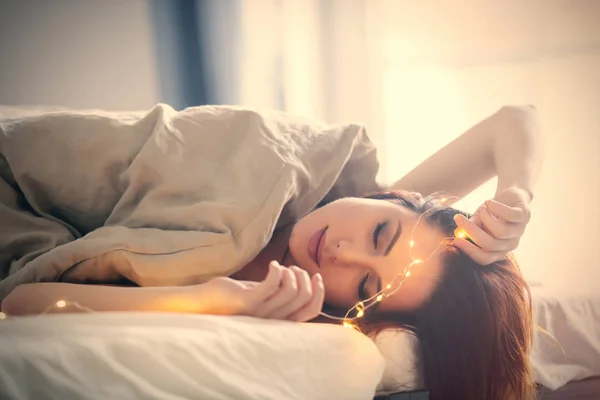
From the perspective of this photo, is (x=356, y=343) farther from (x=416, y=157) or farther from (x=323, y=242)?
(x=416, y=157)

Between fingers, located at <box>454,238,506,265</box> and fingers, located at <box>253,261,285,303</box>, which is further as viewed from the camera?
fingers, located at <box>454,238,506,265</box>

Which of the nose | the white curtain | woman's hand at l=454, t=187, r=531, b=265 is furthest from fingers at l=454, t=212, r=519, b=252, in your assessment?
the white curtain

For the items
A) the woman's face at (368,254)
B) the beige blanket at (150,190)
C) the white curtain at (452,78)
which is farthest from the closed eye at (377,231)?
the white curtain at (452,78)

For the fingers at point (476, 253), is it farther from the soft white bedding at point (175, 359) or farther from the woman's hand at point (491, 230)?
the soft white bedding at point (175, 359)

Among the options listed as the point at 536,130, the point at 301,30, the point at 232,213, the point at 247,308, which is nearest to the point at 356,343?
the point at 247,308

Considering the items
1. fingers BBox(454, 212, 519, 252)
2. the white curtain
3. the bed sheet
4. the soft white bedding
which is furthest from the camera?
the white curtain

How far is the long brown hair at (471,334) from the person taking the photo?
72cm

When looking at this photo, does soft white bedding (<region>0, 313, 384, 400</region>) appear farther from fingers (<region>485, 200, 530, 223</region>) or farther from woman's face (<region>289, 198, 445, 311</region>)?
fingers (<region>485, 200, 530, 223</region>)

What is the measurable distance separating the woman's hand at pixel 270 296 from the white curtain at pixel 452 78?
41 centimetres

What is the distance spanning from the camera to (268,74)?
1217mm

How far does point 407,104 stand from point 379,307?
54 centimetres

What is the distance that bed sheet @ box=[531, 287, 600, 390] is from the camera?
0.85m

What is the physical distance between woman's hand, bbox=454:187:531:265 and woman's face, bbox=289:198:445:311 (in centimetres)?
4

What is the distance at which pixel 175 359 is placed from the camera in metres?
0.46
